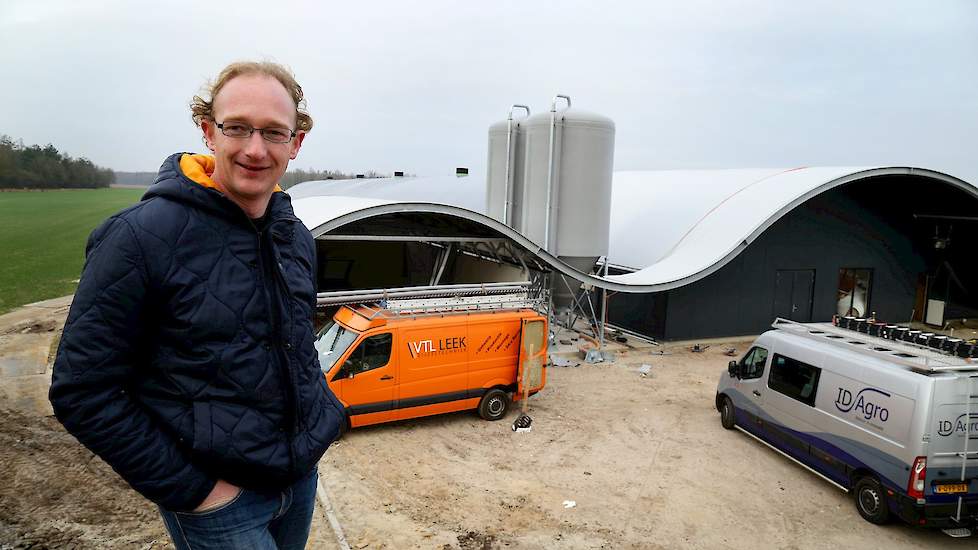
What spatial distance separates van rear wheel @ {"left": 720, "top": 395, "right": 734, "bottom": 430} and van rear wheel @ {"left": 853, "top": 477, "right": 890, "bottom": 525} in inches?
113

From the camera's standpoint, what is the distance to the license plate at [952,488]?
285 inches

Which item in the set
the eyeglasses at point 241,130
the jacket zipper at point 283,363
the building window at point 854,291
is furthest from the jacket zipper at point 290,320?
the building window at point 854,291

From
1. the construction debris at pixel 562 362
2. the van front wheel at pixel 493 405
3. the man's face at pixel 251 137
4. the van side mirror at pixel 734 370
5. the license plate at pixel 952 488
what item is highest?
the man's face at pixel 251 137

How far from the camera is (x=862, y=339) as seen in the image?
29.8ft

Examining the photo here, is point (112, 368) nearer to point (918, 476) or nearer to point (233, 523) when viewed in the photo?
point (233, 523)

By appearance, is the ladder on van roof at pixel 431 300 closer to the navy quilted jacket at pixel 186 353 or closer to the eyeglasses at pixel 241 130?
the navy quilted jacket at pixel 186 353

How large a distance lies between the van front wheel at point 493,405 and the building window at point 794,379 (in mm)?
4609

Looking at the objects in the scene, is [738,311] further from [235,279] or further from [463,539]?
[235,279]

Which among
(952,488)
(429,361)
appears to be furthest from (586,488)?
(952,488)

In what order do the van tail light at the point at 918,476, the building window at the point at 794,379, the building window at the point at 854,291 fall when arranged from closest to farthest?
the van tail light at the point at 918,476, the building window at the point at 794,379, the building window at the point at 854,291

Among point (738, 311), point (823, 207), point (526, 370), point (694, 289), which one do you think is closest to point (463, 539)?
point (526, 370)

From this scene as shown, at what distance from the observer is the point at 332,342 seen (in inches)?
419

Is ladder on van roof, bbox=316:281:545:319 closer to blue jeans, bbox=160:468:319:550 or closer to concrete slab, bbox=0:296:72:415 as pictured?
concrete slab, bbox=0:296:72:415

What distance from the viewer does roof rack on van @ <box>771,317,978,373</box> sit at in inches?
298
